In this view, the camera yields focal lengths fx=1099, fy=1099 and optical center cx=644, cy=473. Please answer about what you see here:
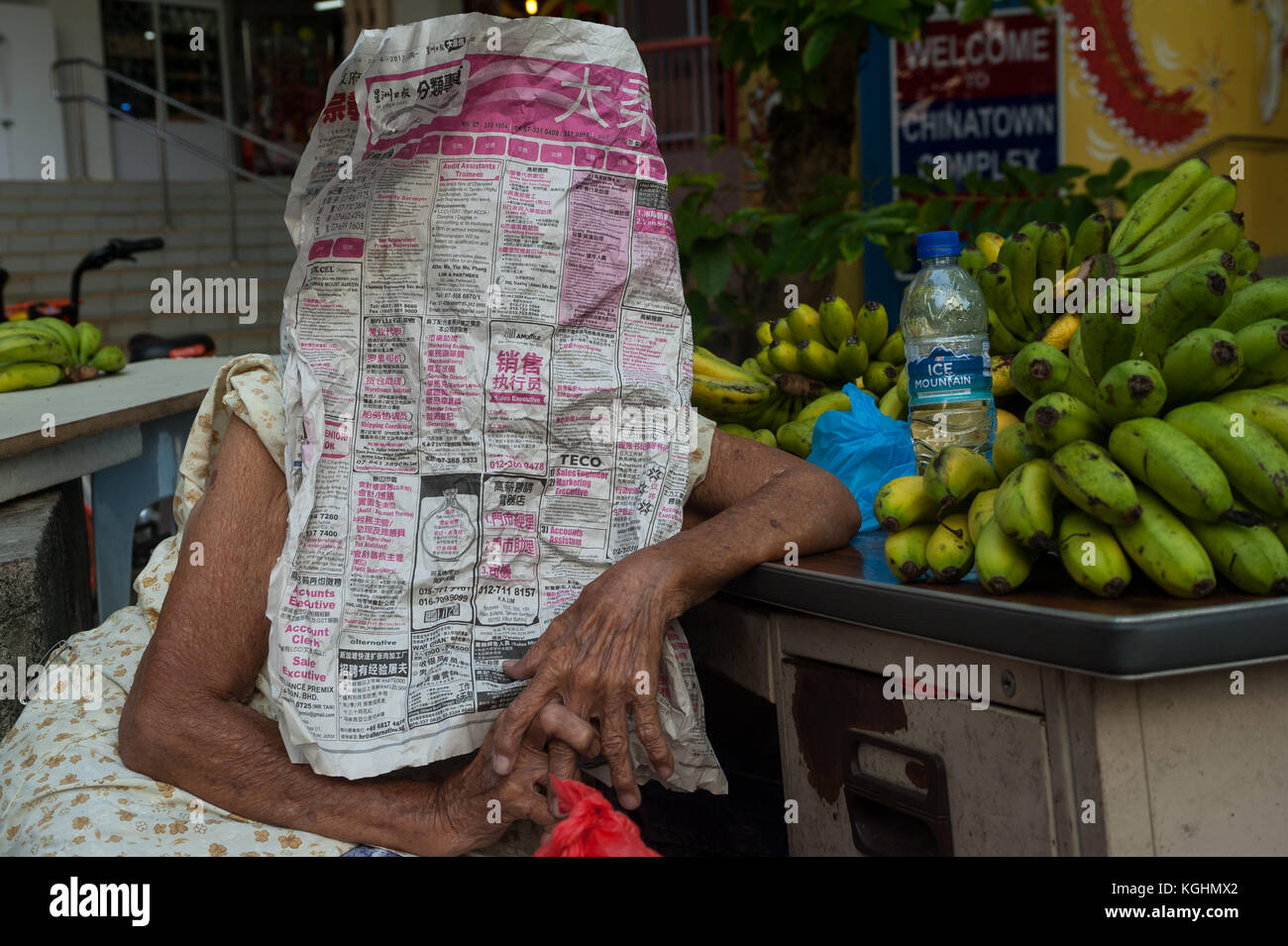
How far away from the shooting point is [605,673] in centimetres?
151

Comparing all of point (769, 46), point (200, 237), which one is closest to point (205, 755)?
point (769, 46)

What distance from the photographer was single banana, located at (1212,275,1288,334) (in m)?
1.43

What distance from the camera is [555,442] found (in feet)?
5.38

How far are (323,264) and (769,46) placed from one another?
197 centimetres

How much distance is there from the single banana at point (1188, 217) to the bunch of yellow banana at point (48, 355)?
3.70 meters

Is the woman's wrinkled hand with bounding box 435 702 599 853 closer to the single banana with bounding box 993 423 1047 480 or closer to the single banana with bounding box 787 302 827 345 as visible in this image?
the single banana with bounding box 993 423 1047 480

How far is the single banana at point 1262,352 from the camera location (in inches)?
52.9

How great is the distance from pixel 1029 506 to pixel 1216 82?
259 inches

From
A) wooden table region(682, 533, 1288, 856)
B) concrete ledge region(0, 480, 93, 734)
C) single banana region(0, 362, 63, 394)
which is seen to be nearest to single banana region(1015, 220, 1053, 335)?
wooden table region(682, 533, 1288, 856)

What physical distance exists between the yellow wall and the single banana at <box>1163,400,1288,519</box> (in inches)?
242

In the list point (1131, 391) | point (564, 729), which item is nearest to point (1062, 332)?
point (1131, 391)

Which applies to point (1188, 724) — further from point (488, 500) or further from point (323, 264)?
point (323, 264)

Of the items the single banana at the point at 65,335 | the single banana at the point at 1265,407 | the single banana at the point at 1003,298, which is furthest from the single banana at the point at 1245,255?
the single banana at the point at 65,335
